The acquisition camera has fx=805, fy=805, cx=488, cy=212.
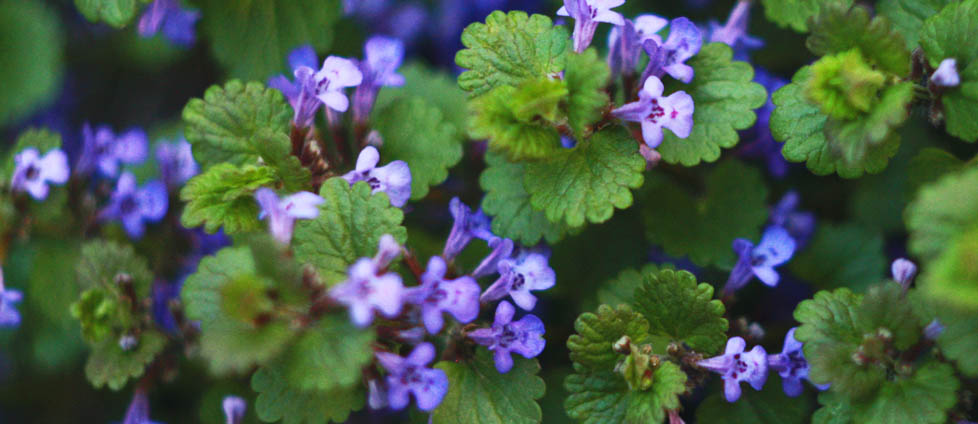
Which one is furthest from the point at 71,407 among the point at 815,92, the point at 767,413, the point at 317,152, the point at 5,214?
the point at 815,92

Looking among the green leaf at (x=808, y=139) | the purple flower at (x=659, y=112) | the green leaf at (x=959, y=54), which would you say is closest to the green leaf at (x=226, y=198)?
the purple flower at (x=659, y=112)

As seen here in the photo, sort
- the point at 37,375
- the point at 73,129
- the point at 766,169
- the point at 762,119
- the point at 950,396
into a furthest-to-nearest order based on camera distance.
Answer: the point at 73,129, the point at 37,375, the point at 766,169, the point at 762,119, the point at 950,396

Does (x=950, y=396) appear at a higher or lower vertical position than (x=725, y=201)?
higher

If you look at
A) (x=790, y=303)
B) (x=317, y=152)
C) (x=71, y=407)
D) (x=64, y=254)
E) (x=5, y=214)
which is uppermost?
(x=317, y=152)

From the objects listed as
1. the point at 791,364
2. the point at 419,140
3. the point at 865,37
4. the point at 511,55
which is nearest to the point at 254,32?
the point at 419,140

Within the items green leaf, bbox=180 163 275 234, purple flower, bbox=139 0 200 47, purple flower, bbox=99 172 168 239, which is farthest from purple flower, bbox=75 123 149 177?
green leaf, bbox=180 163 275 234

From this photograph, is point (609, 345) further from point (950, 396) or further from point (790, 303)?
point (790, 303)

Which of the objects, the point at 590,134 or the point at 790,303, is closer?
the point at 590,134

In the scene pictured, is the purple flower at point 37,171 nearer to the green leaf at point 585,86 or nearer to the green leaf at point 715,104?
the green leaf at point 585,86
